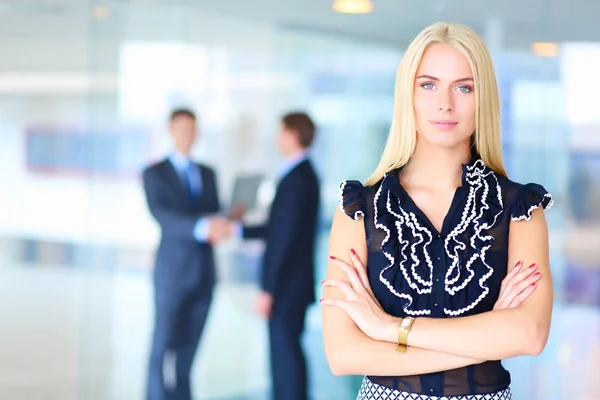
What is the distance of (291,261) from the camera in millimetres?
5582

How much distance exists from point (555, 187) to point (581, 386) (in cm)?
122

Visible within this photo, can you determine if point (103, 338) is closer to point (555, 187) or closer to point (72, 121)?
point (72, 121)

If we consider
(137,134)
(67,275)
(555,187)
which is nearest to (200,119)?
(137,134)

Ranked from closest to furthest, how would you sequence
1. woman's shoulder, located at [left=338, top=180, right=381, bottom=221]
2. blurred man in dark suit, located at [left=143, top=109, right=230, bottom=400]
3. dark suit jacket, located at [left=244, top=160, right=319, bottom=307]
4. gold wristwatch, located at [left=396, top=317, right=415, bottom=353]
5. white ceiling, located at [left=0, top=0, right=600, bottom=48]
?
gold wristwatch, located at [left=396, top=317, right=415, bottom=353], woman's shoulder, located at [left=338, top=180, right=381, bottom=221], dark suit jacket, located at [left=244, top=160, right=319, bottom=307], white ceiling, located at [left=0, top=0, right=600, bottom=48], blurred man in dark suit, located at [left=143, top=109, right=230, bottom=400]

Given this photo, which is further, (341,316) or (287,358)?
→ (287,358)

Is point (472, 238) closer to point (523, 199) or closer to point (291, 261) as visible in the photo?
point (523, 199)

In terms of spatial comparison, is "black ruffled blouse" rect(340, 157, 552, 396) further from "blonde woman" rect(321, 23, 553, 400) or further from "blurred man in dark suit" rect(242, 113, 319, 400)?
"blurred man in dark suit" rect(242, 113, 319, 400)

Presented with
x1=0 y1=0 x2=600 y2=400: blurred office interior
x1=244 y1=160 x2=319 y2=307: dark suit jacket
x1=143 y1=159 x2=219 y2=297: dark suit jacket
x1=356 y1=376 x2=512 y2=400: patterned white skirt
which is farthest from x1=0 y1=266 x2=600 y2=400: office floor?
x1=356 y1=376 x2=512 y2=400: patterned white skirt

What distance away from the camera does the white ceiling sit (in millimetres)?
5707

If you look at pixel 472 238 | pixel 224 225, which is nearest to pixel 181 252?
pixel 224 225

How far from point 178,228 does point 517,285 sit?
3.98 m

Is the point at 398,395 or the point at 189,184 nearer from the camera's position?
Answer: the point at 398,395

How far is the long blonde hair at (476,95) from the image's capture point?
199cm

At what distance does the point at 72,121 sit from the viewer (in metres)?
6.20
